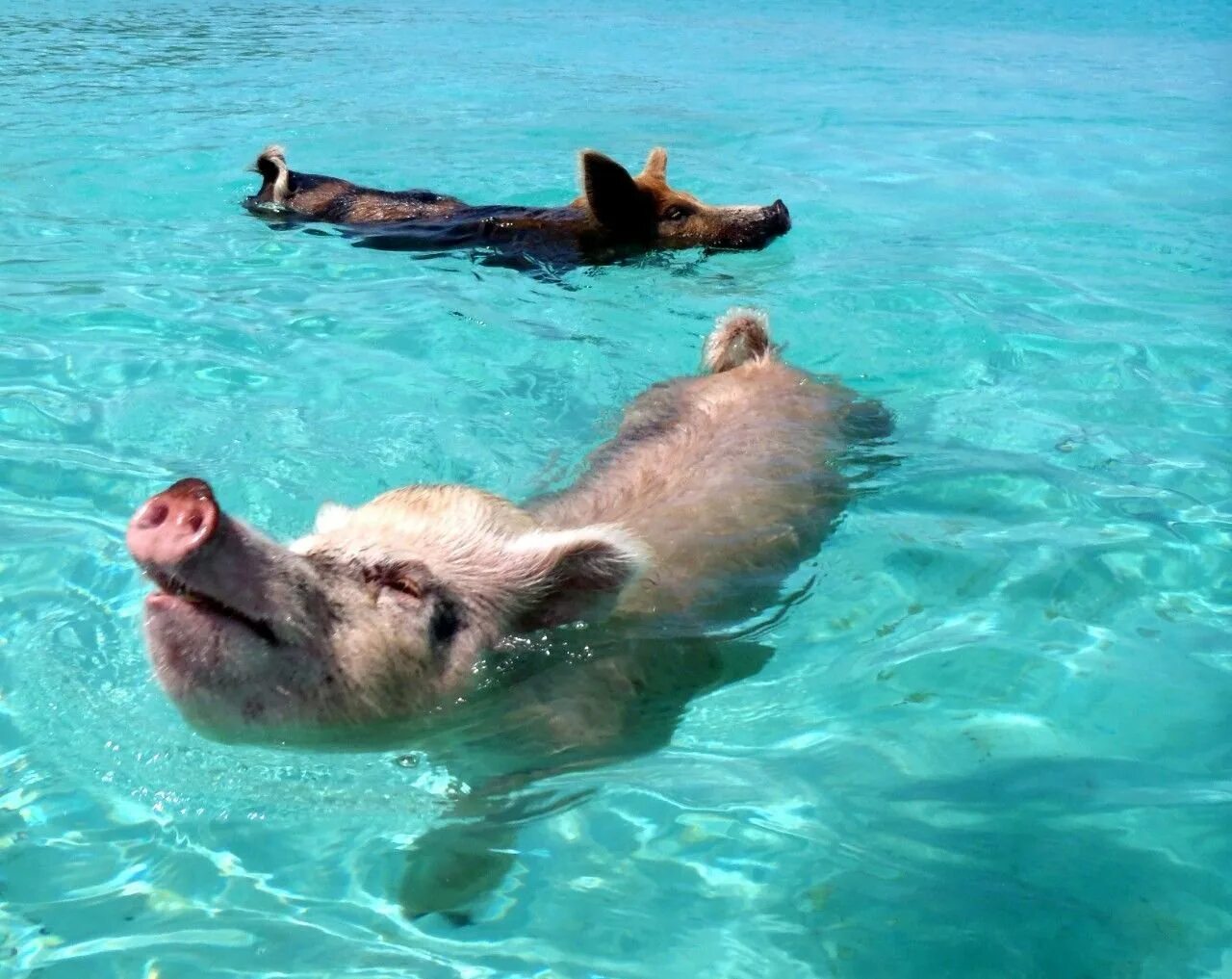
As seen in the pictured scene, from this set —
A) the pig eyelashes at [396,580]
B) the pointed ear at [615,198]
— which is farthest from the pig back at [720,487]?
the pointed ear at [615,198]

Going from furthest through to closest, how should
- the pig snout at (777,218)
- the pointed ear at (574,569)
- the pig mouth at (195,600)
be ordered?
the pig snout at (777,218) → the pointed ear at (574,569) → the pig mouth at (195,600)

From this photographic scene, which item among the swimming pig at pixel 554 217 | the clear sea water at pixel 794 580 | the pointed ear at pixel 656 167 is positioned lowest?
the clear sea water at pixel 794 580

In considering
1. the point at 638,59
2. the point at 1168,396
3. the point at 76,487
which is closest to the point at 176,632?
the point at 76,487

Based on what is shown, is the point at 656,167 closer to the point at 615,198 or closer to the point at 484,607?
the point at 615,198

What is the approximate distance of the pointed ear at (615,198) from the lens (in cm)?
940

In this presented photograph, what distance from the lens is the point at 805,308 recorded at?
871 centimetres

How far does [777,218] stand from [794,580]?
555 centimetres

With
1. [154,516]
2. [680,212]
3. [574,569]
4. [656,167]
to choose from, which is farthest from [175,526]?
[656,167]

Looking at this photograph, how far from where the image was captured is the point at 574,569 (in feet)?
13.6

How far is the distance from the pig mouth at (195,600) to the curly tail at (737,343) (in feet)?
11.8

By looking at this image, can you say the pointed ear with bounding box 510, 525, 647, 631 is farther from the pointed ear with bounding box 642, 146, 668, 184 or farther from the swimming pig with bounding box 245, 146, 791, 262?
the pointed ear with bounding box 642, 146, 668, 184

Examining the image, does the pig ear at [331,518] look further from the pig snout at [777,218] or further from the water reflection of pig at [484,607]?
the pig snout at [777,218]

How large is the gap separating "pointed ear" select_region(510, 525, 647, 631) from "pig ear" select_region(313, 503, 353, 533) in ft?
1.73

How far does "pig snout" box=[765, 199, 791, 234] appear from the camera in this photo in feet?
32.8
